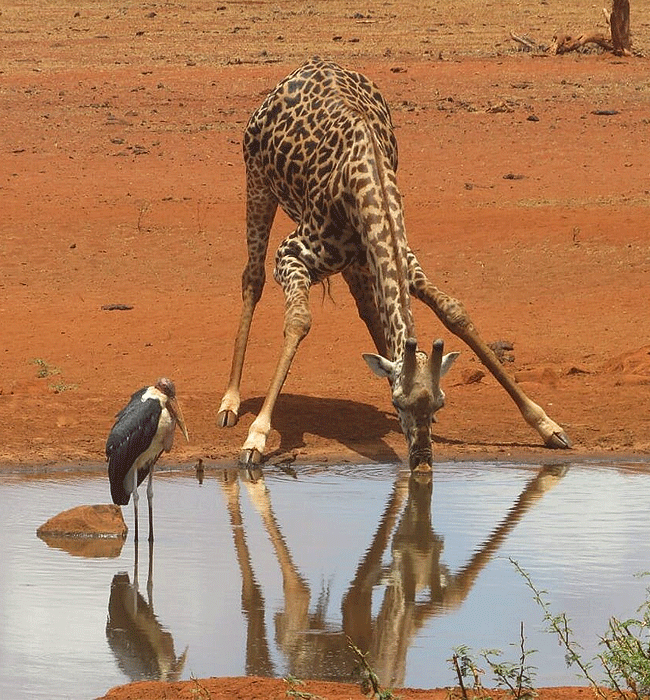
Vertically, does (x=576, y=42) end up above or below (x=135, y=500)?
below

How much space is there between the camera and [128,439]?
8.13m

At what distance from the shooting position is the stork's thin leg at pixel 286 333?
1024 cm

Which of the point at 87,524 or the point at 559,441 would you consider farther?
the point at 559,441

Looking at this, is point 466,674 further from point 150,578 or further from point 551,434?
point 551,434

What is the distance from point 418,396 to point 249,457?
147cm

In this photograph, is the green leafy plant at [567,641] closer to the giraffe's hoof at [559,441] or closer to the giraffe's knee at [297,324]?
the giraffe's hoof at [559,441]

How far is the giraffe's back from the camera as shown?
11227mm

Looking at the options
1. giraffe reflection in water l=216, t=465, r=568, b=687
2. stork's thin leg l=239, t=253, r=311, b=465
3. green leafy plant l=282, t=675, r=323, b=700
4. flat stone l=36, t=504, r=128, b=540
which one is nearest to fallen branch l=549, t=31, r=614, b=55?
stork's thin leg l=239, t=253, r=311, b=465

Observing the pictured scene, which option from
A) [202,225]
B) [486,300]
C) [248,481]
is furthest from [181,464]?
[202,225]

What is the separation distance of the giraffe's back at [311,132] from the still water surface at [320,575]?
2.23 m

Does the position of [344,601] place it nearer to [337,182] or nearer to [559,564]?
[559,564]

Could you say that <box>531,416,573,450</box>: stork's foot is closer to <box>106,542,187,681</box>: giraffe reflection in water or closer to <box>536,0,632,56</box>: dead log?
<box>106,542,187,681</box>: giraffe reflection in water

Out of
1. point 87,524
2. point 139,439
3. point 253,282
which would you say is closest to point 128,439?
point 139,439

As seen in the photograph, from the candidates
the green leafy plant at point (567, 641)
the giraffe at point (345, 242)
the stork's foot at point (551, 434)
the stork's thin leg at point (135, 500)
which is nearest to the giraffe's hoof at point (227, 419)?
the giraffe at point (345, 242)
